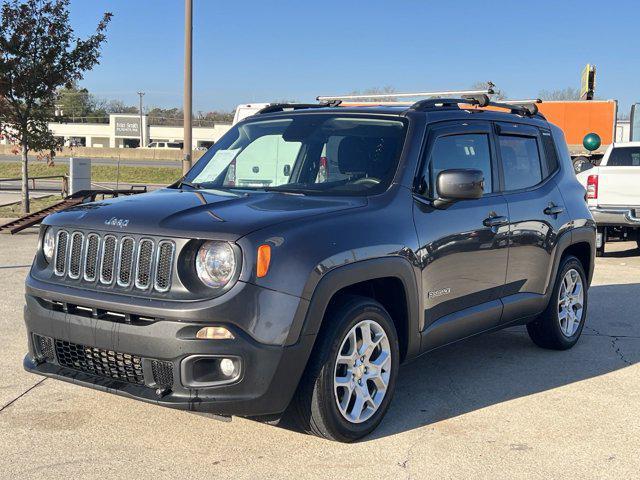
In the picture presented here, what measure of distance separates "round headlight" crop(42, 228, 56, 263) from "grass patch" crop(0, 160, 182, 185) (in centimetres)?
3370

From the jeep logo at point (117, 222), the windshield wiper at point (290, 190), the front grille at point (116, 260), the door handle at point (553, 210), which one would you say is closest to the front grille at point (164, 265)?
the front grille at point (116, 260)

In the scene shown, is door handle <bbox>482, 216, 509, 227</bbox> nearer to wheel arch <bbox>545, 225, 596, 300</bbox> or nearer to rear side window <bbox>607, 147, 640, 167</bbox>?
wheel arch <bbox>545, 225, 596, 300</bbox>

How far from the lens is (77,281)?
3.96m

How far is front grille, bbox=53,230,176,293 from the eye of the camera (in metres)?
3.69

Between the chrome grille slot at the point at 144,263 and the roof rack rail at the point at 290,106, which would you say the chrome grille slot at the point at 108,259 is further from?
the roof rack rail at the point at 290,106

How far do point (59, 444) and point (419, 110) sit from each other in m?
2.95

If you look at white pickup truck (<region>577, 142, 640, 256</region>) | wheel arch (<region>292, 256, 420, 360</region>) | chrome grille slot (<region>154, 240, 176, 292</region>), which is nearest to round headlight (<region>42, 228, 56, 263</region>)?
chrome grille slot (<region>154, 240, 176, 292</region>)

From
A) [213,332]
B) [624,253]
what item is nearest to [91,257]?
[213,332]

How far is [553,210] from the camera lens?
19.2 feet

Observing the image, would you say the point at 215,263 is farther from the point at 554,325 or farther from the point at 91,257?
the point at 554,325

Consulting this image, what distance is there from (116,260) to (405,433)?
1.88 m

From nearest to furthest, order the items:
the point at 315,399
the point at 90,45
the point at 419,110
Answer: the point at 315,399 < the point at 419,110 < the point at 90,45

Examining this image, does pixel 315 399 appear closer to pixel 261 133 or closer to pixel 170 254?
pixel 170 254

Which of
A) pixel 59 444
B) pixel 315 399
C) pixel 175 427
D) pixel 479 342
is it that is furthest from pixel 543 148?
pixel 59 444
